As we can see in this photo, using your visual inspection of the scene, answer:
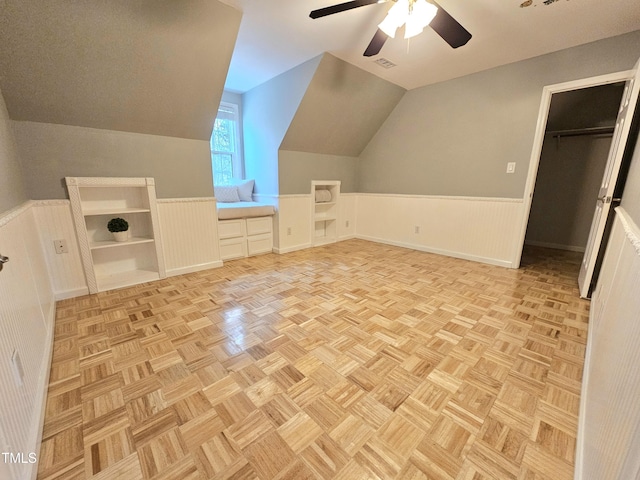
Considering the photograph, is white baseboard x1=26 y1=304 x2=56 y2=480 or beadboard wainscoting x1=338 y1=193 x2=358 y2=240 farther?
beadboard wainscoting x1=338 y1=193 x2=358 y2=240

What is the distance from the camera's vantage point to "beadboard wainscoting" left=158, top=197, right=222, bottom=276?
8.98 ft

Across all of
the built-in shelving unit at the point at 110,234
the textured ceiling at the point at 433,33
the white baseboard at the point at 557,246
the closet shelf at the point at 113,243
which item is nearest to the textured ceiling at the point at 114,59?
the textured ceiling at the point at 433,33

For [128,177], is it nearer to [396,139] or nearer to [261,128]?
[261,128]

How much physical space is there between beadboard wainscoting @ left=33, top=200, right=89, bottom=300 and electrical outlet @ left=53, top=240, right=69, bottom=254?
15 mm

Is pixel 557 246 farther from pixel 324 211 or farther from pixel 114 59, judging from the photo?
pixel 114 59

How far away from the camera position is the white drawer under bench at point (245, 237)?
131 inches

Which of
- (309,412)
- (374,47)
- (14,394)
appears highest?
(374,47)

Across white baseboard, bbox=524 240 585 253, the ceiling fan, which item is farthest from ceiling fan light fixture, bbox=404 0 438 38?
white baseboard, bbox=524 240 585 253

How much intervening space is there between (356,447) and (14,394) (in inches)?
48.0

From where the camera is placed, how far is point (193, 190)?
2863 mm

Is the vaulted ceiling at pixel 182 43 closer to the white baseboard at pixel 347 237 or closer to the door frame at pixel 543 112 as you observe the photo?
the door frame at pixel 543 112

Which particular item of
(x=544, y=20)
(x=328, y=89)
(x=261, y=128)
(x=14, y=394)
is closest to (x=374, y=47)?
(x=328, y=89)

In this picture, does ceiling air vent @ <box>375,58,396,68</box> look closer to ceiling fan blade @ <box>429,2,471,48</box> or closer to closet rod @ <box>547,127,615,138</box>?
ceiling fan blade @ <box>429,2,471,48</box>

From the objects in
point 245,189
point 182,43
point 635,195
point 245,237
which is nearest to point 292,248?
point 245,237
